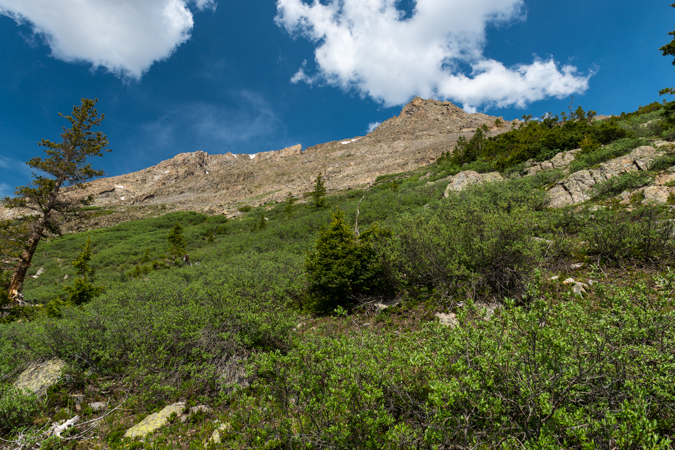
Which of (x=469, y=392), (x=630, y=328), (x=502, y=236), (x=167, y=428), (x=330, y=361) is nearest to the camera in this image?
(x=630, y=328)

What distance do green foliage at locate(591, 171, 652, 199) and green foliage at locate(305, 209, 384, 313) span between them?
10.3 metres

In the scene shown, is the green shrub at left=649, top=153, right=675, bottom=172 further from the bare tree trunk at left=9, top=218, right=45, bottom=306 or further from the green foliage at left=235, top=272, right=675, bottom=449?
the bare tree trunk at left=9, top=218, right=45, bottom=306

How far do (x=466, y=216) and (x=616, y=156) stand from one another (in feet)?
44.1

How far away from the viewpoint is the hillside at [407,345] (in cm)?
288

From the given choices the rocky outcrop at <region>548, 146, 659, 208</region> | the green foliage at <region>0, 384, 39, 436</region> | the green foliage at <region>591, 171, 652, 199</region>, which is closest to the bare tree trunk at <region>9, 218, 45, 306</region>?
the green foliage at <region>0, 384, 39, 436</region>

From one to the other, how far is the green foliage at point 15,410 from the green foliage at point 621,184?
1845cm

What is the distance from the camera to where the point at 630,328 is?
2797 millimetres

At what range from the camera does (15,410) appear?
184 inches

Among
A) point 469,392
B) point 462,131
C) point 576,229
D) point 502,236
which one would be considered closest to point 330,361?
point 469,392

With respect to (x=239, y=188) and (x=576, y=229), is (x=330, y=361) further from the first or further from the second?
(x=239, y=188)

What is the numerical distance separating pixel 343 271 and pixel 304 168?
80463 millimetres

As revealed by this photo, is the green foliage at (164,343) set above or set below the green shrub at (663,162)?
below

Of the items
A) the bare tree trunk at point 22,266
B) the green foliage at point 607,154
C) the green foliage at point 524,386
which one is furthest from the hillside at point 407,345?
the bare tree trunk at point 22,266

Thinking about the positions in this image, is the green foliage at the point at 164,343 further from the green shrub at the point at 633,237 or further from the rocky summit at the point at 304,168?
the rocky summit at the point at 304,168
